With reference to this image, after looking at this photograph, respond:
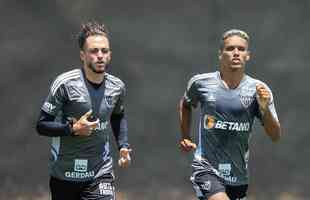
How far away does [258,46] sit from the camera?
10.7 meters

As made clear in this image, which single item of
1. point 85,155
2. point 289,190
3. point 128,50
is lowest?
point 289,190

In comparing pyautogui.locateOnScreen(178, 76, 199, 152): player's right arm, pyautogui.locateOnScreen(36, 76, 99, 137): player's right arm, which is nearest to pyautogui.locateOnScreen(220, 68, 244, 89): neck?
pyautogui.locateOnScreen(178, 76, 199, 152): player's right arm

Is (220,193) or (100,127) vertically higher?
(100,127)

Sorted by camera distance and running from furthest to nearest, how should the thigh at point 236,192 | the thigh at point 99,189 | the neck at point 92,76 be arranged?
1. the thigh at point 236,192
2. the neck at point 92,76
3. the thigh at point 99,189

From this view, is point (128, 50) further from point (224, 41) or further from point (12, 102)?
point (224, 41)

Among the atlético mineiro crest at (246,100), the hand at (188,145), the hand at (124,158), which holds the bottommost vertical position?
the hand at (124,158)

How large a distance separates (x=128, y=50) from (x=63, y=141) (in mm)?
3179

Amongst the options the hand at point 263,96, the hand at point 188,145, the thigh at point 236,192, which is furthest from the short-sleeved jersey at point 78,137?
the hand at point 263,96

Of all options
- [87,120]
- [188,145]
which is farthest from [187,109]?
[87,120]

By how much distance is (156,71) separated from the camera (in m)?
10.7

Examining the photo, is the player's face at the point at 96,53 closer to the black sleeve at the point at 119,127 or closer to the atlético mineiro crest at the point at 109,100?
the atlético mineiro crest at the point at 109,100

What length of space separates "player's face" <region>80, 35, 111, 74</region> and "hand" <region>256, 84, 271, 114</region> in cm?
126

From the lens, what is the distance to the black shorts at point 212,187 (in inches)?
305

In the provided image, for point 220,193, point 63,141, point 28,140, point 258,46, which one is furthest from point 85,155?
point 258,46
